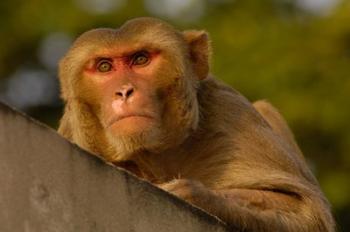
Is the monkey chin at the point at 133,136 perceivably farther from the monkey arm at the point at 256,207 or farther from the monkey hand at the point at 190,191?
the monkey hand at the point at 190,191

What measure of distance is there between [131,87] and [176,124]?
55 centimetres

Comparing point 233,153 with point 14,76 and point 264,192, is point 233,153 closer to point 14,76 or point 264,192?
point 264,192

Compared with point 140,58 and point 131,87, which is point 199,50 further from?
point 131,87

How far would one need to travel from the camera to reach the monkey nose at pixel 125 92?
11641mm

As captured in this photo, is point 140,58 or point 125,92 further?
point 140,58

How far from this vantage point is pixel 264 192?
1145 centimetres

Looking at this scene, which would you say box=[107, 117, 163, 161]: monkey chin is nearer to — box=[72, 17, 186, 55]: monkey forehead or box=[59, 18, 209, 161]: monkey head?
box=[59, 18, 209, 161]: monkey head

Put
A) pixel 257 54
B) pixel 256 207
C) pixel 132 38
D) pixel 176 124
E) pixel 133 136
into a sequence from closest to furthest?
pixel 256 207, pixel 133 136, pixel 176 124, pixel 132 38, pixel 257 54

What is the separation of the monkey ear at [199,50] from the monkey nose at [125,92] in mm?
996

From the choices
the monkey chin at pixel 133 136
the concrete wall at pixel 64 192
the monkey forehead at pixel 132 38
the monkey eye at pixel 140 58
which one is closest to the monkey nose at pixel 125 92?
the monkey chin at pixel 133 136

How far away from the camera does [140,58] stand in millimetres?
12156

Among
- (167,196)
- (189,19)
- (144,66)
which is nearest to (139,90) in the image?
(144,66)

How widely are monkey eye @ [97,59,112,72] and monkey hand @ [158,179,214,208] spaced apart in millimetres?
1631

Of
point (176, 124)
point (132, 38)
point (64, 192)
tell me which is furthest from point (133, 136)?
point (64, 192)
